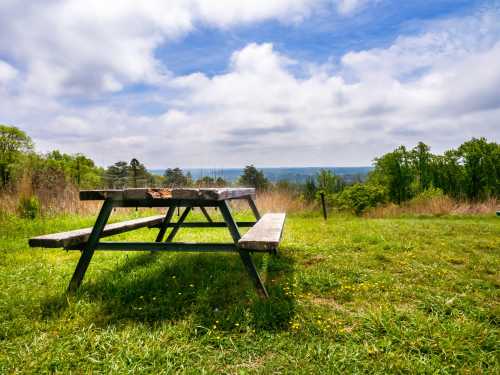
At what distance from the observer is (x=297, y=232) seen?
19.6 ft

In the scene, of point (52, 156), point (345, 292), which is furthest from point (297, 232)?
point (52, 156)

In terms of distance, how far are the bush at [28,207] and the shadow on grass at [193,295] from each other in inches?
215

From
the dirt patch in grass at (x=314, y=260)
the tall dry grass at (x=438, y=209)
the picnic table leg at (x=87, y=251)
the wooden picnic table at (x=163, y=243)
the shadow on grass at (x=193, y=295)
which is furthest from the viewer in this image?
the tall dry grass at (x=438, y=209)

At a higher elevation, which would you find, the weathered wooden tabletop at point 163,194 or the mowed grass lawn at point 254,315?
the weathered wooden tabletop at point 163,194

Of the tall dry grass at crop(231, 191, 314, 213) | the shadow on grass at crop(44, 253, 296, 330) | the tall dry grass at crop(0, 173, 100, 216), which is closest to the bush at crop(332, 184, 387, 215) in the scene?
the tall dry grass at crop(231, 191, 314, 213)

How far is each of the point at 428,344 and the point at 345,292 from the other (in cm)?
91

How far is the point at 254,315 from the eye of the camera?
2254mm

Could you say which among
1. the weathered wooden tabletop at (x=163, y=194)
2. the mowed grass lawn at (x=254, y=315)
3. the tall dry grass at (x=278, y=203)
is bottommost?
the mowed grass lawn at (x=254, y=315)

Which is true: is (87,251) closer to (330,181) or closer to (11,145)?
(330,181)

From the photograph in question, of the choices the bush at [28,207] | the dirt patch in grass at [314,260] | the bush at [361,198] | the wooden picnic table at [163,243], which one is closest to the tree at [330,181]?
the bush at [361,198]

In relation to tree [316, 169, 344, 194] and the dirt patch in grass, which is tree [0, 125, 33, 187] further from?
the dirt patch in grass

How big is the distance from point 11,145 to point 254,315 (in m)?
41.9

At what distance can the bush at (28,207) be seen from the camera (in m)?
7.44

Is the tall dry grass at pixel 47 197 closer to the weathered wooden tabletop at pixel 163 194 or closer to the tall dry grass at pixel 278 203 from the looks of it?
the tall dry grass at pixel 278 203
